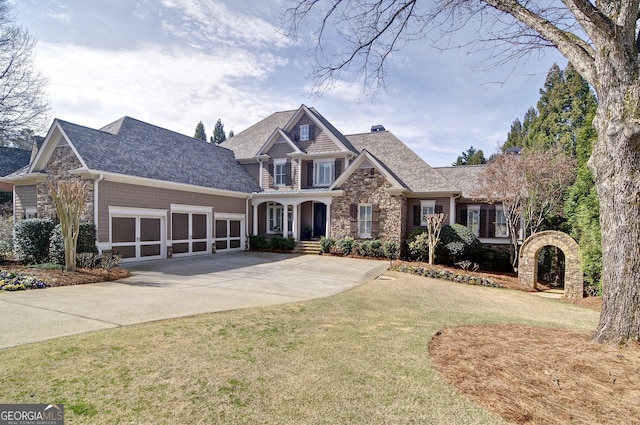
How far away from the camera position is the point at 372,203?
18.3 m

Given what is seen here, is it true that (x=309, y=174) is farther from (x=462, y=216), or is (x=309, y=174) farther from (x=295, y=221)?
(x=462, y=216)

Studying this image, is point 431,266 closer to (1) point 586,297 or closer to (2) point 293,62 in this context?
(1) point 586,297

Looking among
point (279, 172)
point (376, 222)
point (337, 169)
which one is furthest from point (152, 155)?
point (376, 222)

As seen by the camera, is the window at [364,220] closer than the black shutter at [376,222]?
No

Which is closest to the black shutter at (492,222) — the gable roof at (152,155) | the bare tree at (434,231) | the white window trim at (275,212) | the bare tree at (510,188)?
the bare tree at (510,188)

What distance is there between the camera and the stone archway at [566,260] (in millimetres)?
11938

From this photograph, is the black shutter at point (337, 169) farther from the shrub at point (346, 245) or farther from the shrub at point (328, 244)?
the shrub at point (346, 245)

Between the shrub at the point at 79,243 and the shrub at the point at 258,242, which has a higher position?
the shrub at the point at 79,243

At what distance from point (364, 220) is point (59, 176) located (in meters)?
14.4

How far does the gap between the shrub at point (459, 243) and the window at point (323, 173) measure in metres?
7.81

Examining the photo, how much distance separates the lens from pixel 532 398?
10.8 feet

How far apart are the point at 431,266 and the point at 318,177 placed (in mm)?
9530

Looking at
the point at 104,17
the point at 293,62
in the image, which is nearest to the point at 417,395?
the point at 293,62

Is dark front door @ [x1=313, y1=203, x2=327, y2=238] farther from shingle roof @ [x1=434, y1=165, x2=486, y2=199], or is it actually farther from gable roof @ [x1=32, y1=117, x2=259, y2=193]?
shingle roof @ [x1=434, y1=165, x2=486, y2=199]
